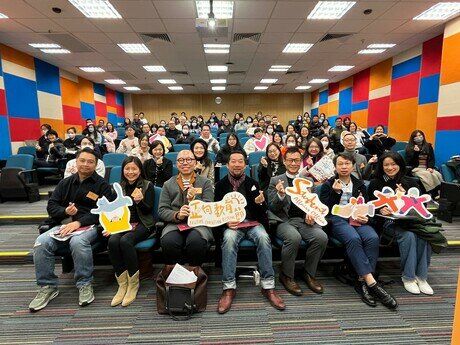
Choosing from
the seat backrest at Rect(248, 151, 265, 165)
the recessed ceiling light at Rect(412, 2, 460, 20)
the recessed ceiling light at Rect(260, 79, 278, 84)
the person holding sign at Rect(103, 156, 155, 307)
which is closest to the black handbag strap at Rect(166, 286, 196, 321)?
the person holding sign at Rect(103, 156, 155, 307)

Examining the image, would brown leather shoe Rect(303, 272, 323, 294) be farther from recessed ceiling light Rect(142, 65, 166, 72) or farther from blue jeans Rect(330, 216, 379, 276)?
recessed ceiling light Rect(142, 65, 166, 72)

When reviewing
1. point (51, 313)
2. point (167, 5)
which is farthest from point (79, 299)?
point (167, 5)

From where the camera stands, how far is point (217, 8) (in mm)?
4688

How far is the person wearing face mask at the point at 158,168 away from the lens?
3.54 meters

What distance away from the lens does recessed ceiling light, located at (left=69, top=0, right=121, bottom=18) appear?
14.4ft

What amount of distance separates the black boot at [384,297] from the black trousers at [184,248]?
1376 millimetres

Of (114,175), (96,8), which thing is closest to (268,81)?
(96,8)

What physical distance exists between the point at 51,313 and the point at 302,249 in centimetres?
205

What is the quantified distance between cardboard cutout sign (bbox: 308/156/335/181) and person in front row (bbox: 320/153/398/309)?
247 mm

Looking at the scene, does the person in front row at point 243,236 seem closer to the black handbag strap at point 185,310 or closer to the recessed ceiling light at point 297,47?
the black handbag strap at point 185,310

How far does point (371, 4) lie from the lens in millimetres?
4496

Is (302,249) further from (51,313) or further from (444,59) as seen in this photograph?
(444,59)

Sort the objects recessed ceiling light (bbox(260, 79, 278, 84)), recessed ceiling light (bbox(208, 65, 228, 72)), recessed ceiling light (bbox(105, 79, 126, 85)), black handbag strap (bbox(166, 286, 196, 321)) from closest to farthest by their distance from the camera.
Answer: black handbag strap (bbox(166, 286, 196, 321)) < recessed ceiling light (bbox(208, 65, 228, 72)) < recessed ceiling light (bbox(105, 79, 126, 85)) < recessed ceiling light (bbox(260, 79, 278, 84))

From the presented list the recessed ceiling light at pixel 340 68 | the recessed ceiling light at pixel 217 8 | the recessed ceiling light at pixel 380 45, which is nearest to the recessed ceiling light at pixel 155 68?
the recessed ceiling light at pixel 217 8
